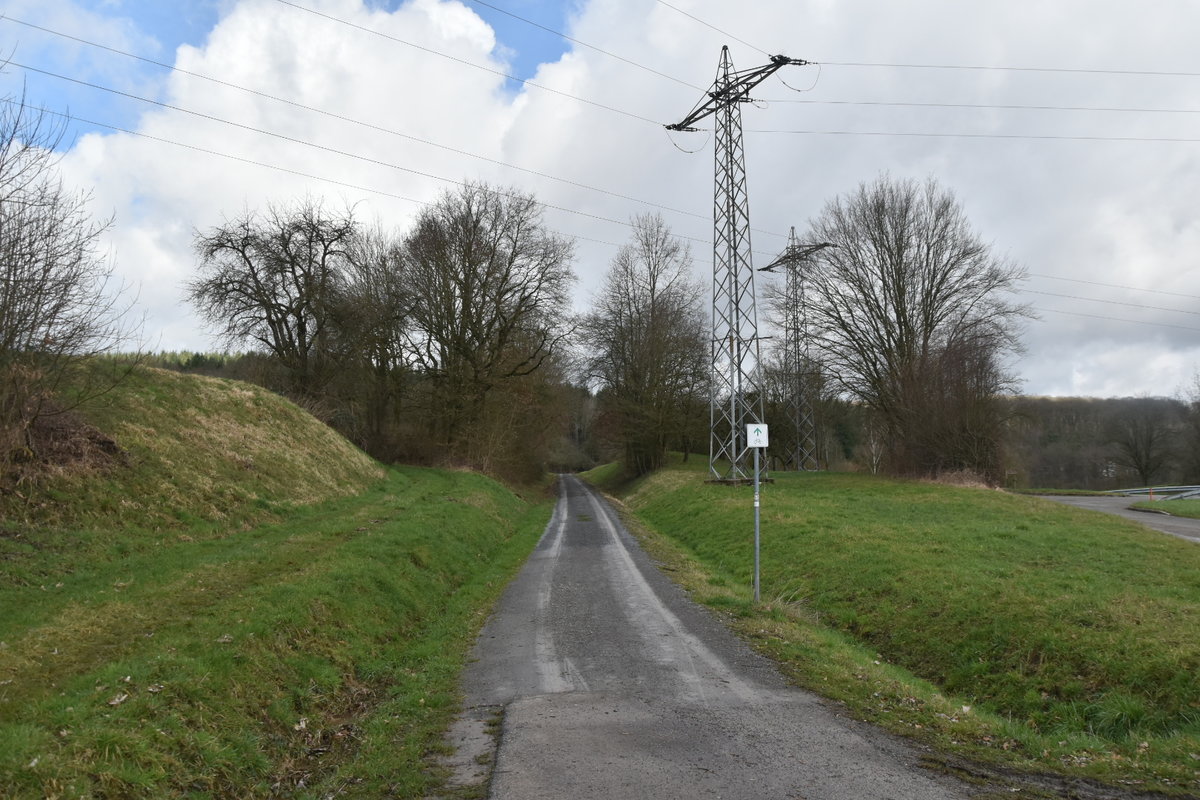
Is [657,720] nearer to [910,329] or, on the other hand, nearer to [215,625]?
[215,625]

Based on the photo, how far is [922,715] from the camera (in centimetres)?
648

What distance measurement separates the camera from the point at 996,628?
360 inches

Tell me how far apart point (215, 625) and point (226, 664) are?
127 centimetres

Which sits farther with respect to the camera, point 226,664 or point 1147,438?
point 1147,438

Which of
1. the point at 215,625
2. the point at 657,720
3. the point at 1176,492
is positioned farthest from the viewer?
the point at 1176,492

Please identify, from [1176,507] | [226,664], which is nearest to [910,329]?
[1176,507]

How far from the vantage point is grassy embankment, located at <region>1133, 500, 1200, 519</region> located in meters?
23.1

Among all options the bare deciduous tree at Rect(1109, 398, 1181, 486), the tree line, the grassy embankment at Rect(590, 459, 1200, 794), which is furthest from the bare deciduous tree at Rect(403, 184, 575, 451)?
the bare deciduous tree at Rect(1109, 398, 1181, 486)

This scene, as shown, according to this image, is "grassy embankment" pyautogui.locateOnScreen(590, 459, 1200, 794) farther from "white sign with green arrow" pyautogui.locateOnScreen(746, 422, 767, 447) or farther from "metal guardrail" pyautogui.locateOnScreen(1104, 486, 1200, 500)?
"metal guardrail" pyautogui.locateOnScreen(1104, 486, 1200, 500)

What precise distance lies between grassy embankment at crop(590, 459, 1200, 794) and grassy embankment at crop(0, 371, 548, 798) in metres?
4.48

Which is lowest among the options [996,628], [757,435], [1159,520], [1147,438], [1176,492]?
[996,628]

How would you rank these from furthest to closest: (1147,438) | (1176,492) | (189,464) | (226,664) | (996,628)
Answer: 1. (1147,438)
2. (1176,492)
3. (189,464)
4. (996,628)
5. (226,664)

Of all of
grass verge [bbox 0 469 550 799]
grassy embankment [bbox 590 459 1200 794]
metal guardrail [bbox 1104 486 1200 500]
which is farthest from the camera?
metal guardrail [bbox 1104 486 1200 500]

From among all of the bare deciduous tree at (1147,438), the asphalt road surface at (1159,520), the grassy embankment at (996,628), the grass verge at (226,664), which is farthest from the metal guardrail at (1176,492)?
the grass verge at (226,664)
